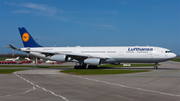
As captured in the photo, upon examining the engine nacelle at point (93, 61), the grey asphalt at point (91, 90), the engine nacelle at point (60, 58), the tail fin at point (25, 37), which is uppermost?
the tail fin at point (25, 37)

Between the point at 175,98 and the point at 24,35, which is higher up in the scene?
the point at 24,35

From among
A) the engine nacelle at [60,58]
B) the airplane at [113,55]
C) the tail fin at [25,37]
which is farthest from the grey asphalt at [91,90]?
the tail fin at [25,37]

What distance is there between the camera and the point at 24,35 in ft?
153

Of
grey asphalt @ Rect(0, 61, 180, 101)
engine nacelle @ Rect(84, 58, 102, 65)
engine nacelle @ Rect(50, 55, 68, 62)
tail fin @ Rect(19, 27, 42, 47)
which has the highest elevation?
tail fin @ Rect(19, 27, 42, 47)

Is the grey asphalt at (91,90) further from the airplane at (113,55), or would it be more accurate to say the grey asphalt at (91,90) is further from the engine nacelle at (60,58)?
the engine nacelle at (60,58)

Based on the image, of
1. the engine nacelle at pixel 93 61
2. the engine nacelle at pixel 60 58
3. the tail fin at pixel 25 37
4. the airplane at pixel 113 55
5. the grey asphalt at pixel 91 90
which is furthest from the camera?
the tail fin at pixel 25 37

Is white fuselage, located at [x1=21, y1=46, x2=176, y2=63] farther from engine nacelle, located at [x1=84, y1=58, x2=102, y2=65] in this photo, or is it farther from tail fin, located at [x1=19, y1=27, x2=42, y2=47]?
tail fin, located at [x1=19, y1=27, x2=42, y2=47]

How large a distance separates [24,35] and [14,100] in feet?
126

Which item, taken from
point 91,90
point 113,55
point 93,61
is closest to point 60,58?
point 93,61

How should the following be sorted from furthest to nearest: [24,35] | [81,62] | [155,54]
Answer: [24,35] → [81,62] → [155,54]

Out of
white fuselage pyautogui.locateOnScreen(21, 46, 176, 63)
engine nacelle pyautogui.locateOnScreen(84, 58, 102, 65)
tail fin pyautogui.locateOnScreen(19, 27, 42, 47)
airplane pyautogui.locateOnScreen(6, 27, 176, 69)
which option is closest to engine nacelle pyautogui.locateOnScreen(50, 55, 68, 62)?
airplane pyautogui.locateOnScreen(6, 27, 176, 69)

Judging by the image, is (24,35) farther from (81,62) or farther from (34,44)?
(81,62)

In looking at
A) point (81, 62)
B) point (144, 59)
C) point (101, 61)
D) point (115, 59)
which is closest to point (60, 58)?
point (81, 62)

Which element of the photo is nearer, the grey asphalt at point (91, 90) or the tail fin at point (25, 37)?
the grey asphalt at point (91, 90)
